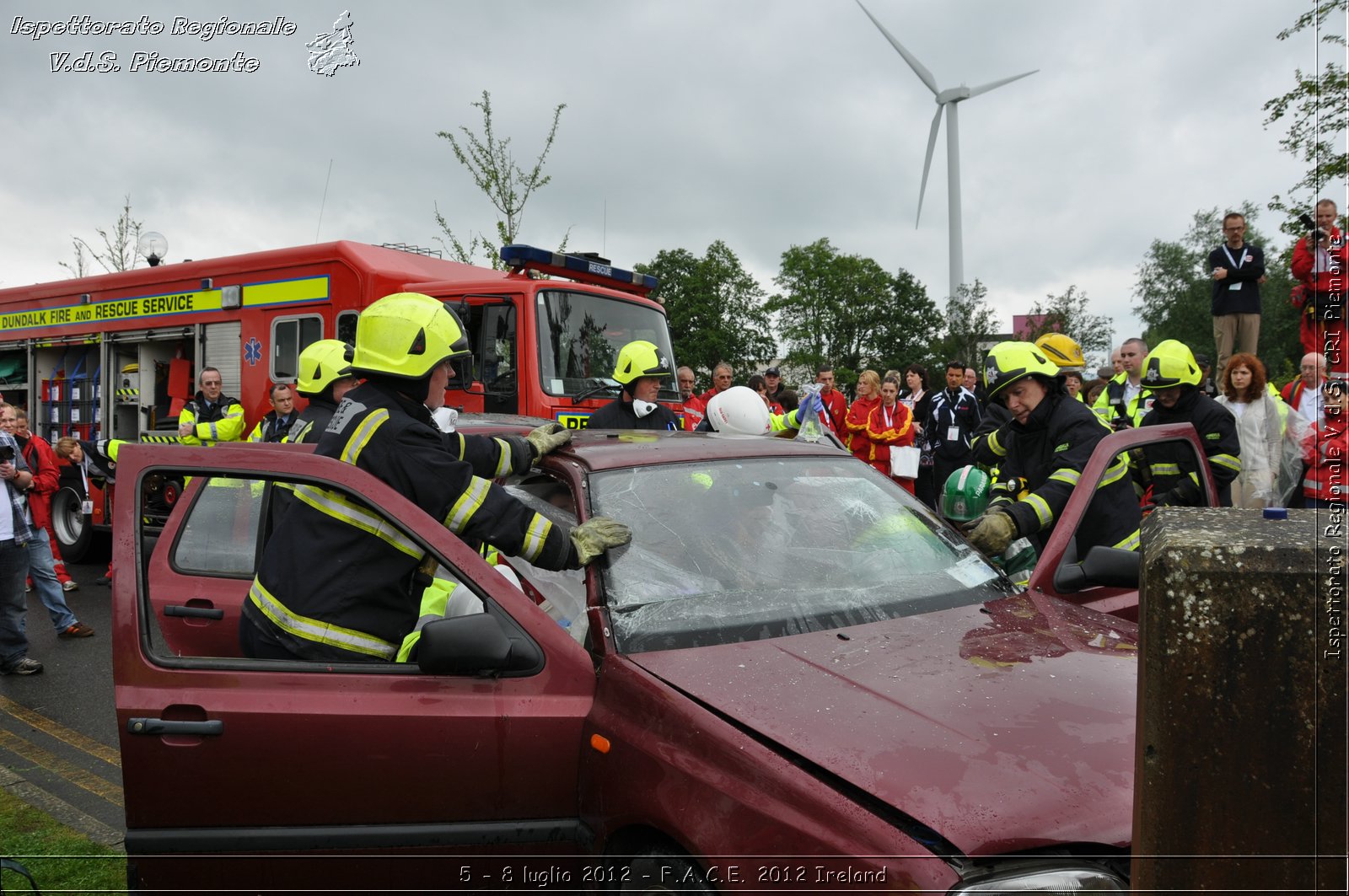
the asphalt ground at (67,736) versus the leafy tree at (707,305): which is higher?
the leafy tree at (707,305)

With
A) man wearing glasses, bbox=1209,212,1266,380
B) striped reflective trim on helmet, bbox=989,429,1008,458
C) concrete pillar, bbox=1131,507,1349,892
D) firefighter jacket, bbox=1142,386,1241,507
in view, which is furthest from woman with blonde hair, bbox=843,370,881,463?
concrete pillar, bbox=1131,507,1349,892

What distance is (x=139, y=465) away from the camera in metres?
2.52

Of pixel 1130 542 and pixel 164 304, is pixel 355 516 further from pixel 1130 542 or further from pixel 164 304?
pixel 164 304

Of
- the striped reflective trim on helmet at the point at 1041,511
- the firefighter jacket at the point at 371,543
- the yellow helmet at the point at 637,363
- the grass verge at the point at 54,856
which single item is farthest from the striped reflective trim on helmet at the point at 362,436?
the yellow helmet at the point at 637,363

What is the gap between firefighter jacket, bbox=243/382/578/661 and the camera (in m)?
2.65

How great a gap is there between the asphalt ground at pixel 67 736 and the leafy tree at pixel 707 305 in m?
38.8

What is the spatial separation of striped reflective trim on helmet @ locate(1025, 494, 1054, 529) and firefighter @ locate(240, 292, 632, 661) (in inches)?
70.5

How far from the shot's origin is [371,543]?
2.64 m

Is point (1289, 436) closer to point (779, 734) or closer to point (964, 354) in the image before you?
point (779, 734)

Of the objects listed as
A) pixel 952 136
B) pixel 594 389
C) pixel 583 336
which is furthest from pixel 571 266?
pixel 952 136

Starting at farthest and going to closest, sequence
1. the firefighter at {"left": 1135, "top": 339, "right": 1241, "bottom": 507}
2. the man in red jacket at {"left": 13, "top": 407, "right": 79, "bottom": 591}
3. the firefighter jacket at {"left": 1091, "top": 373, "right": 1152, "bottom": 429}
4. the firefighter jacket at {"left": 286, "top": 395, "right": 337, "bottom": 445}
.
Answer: the firefighter jacket at {"left": 1091, "top": 373, "right": 1152, "bottom": 429} → the man in red jacket at {"left": 13, "top": 407, "right": 79, "bottom": 591} → the firefighter jacket at {"left": 286, "top": 395, "right": 337, "bottom": 445} → the firefighter at {"left": 1135, "top": 339, "right": 1241, "bottom": 507}

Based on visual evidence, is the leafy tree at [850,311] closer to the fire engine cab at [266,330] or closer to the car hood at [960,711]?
the fire engine cab at [266,330]

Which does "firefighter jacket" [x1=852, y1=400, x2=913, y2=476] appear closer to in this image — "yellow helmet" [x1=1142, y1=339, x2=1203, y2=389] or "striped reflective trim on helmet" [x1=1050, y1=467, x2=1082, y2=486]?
"yellow helmet" [x1=1142, y1=339, x2=1203, y2=389]

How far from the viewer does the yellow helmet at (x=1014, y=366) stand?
4.16 metres
